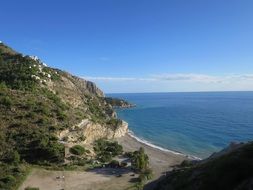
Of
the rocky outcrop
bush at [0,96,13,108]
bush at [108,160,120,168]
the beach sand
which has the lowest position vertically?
the beach sand

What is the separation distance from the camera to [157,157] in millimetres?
71125

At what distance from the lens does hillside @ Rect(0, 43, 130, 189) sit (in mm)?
56747

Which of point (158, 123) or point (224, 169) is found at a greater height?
point (224, 169)

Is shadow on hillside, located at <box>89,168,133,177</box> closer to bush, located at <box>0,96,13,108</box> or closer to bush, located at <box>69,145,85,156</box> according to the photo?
bush, located at <box>69,145,85,156</box>

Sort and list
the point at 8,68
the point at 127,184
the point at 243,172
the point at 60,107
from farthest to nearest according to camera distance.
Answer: the point at 8,68 < the point at 60,107 < the point at 127,184 < the point at 243,172

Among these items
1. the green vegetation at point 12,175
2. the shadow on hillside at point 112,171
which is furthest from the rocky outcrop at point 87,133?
the green vegetation at point 12,175

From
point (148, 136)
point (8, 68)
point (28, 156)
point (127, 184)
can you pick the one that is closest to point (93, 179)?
point (127, 184)

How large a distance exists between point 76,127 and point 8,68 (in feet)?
130

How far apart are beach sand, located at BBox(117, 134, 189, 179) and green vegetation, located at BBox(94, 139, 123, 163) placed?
4829 mm

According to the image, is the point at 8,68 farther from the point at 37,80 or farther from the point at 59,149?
the point at 59,149

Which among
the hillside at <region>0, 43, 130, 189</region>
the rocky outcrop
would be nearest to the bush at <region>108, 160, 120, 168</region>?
the hillside at <region>0, 43, 130, 189</region>

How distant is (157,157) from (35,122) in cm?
2633

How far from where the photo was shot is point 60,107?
79688 millimetres

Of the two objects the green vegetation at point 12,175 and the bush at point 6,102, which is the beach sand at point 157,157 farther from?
the bush at point 6,102
